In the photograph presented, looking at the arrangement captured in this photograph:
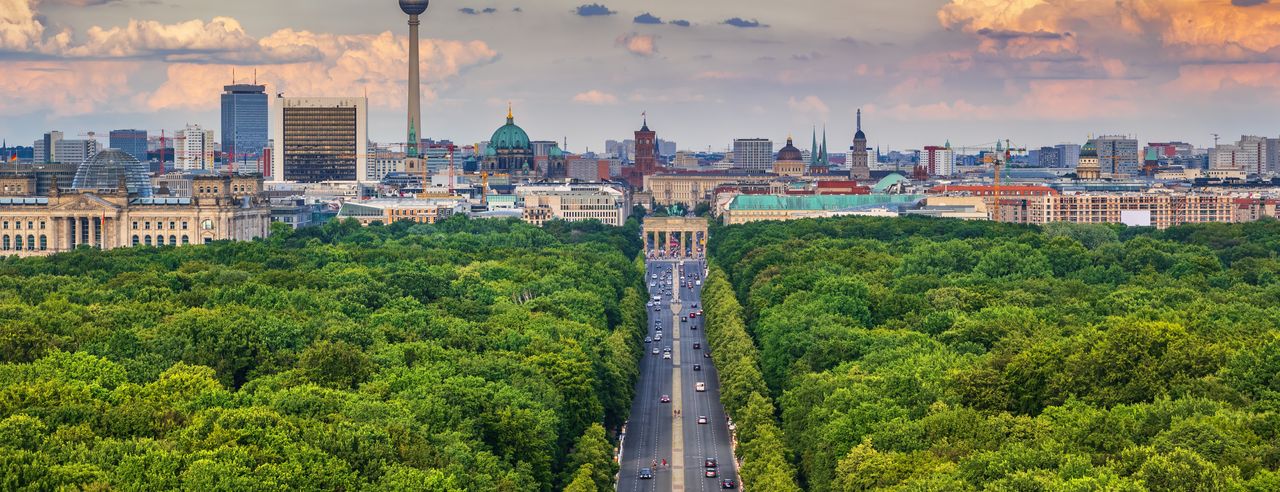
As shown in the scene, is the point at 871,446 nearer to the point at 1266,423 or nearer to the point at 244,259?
the point at 1266,423

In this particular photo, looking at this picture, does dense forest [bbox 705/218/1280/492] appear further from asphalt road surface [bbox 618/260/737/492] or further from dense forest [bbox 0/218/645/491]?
dense forest [bbox 0/218/645/491]

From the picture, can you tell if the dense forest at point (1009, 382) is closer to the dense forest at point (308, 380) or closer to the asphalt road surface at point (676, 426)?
the asphalt road surface at point (676, 426)

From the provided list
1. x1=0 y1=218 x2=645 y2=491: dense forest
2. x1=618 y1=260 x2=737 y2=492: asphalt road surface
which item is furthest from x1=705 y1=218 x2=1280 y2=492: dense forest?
x1=0 y1=218 x2=645 y2=491: dense forest

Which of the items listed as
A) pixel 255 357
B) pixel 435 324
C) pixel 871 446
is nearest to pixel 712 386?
pixel 435 324

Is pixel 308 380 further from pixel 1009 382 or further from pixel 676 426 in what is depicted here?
pixel 1009 382

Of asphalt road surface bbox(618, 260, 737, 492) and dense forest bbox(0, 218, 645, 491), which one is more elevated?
dense forest bbox(0, 218, 645, 491)

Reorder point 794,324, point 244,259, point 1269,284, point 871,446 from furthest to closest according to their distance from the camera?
point 244,259 → point 1269,284 → point 794,324 → point 871,446
